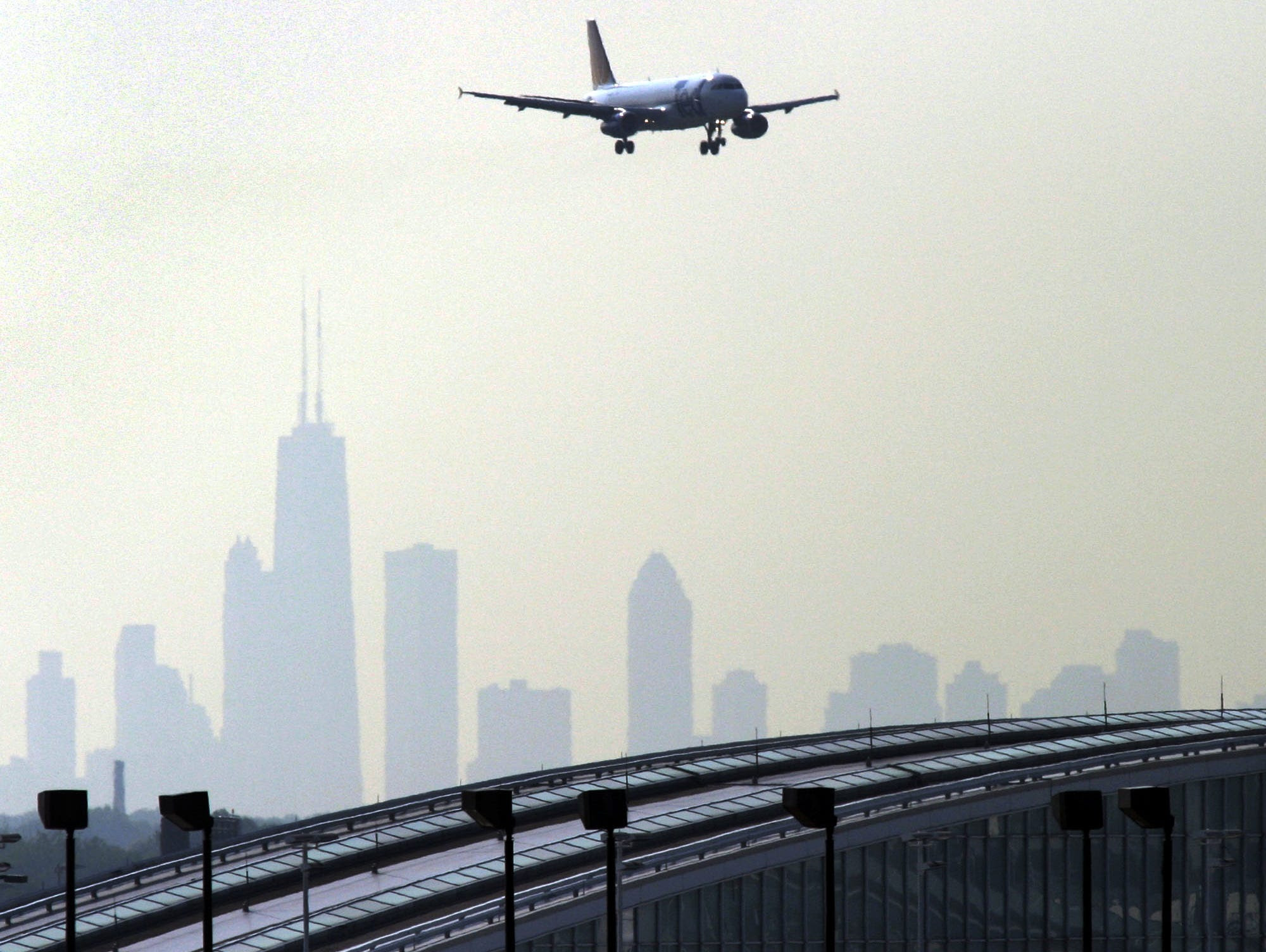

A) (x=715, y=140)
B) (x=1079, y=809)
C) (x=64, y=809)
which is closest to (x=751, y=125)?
(x=715, y=140)

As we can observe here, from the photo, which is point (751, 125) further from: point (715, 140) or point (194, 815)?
Result: point (194, 815)

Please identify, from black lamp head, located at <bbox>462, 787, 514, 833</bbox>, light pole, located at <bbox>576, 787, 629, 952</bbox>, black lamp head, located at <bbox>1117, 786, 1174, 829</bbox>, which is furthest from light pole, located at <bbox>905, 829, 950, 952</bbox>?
black lamp head, located at <bbox>462, 787, 514, 833</bbox>

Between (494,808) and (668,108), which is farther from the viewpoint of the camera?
(668,108)

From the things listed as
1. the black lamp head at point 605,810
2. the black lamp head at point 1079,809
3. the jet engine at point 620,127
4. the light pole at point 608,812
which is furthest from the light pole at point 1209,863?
the jet engine at point 620,127

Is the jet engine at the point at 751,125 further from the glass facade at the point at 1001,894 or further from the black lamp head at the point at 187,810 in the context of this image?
the black lamp head at the point at 187,810

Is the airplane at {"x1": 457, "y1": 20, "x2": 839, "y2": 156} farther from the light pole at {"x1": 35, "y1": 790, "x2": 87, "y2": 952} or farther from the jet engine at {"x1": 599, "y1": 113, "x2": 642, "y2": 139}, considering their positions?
the light pole at {"x1": 35, "y1": 790, "x2": 87, "y2": 952}

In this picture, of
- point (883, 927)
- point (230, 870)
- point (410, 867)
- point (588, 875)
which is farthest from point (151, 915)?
point (883, 927)
